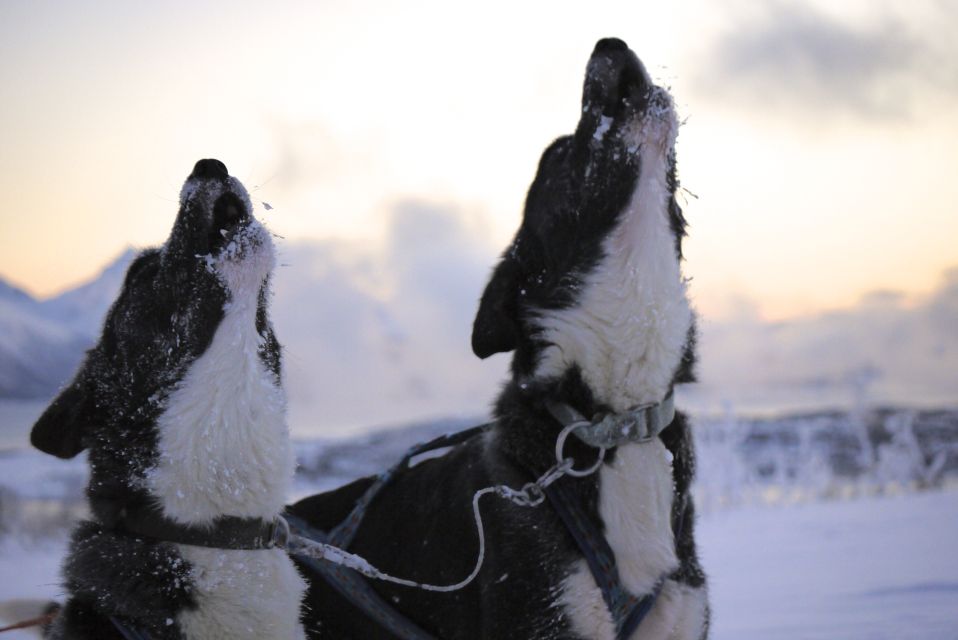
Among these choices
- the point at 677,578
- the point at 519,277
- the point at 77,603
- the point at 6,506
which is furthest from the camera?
the point at 6,506

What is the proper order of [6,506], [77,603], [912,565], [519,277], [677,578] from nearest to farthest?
[77,603], [677,578], [519,277], [912,565], [6,506]

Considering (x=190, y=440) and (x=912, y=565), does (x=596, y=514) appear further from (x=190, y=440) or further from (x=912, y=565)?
(x=912, y=565)

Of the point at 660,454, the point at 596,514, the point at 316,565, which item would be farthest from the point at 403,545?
the point at 660,454

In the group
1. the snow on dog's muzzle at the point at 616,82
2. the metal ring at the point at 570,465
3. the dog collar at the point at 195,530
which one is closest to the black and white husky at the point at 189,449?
the dog collar at the point at 195,530

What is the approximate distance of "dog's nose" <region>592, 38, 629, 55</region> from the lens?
10.2ft

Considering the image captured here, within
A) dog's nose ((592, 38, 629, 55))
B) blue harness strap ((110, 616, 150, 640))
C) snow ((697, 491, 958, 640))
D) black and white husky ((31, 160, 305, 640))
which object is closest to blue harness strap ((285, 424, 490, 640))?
black and white husky ((31, 160, 305, 640))

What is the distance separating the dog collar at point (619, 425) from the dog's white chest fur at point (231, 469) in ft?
3.33

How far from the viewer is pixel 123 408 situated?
2.93m

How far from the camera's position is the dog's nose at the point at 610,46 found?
310 cm

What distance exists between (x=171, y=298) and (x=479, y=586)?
4.75 feet

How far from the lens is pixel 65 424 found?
2945 mm

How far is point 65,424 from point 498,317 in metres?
1.55

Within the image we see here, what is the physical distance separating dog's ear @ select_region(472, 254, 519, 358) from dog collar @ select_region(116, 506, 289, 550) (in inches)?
39.6

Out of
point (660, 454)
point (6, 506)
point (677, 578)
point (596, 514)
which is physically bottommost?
point (6, 506)
